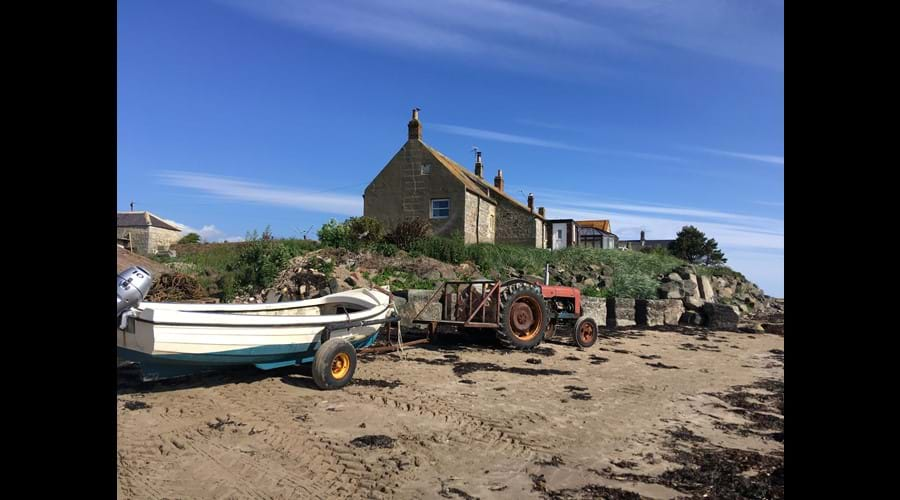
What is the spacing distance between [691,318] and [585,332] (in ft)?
24.2

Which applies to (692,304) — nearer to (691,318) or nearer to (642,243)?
(691,318)

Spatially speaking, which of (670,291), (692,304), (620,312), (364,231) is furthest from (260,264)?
(692,304)

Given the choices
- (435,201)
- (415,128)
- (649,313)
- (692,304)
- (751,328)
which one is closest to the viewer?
(649,313)

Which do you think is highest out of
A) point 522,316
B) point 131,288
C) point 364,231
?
point 364,231

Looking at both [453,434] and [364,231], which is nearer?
[453,434]

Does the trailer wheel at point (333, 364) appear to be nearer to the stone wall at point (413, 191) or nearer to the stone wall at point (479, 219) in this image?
the stone wall at point (479, 219)

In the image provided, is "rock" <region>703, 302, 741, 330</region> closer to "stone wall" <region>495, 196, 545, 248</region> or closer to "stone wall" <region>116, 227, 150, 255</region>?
"stone wall" <region>495, 196, 545, 248</region>

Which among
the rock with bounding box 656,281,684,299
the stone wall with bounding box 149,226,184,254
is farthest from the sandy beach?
the stone wall with bounding box 149,226,184,254

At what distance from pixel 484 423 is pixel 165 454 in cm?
301

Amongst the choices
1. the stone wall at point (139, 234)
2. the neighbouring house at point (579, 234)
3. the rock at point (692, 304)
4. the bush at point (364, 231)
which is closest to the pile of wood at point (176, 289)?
the bush at point (364, 231)

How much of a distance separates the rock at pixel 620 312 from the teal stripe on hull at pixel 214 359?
420 inches

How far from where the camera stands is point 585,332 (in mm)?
11281

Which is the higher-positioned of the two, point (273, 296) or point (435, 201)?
point (435, 201)
